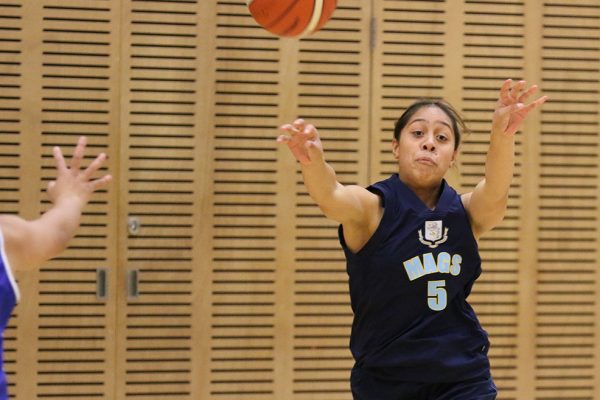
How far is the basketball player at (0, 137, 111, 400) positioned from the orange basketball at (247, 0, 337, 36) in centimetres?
142

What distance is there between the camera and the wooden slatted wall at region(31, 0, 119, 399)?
541cm

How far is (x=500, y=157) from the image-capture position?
3.64 m

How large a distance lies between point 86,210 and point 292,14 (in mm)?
2158

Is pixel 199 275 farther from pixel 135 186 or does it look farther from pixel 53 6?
pixel 53 6

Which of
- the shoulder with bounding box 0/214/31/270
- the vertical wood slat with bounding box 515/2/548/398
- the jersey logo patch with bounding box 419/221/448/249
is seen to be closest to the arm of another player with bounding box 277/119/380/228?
the jersey logo patch with bounding box 419/221/448/249

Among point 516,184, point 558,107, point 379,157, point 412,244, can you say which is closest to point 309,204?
point 379,157

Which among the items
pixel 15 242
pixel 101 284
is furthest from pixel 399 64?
pixel 15 242

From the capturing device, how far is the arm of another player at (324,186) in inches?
130

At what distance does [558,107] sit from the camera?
5832 millimetres

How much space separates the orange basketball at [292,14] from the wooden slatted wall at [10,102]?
2027 millimetres

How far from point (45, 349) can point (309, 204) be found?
179 cm

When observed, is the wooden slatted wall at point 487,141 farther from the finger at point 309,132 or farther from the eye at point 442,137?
the finger at point 309,132

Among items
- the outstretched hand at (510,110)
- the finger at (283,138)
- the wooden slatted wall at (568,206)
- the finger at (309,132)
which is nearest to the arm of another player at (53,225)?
the finger at (283,138)

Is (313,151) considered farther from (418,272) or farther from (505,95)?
(505,95)
